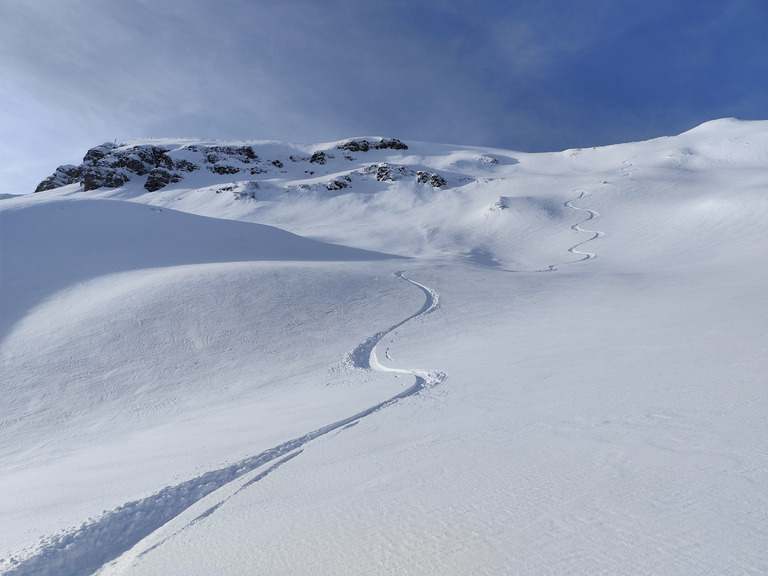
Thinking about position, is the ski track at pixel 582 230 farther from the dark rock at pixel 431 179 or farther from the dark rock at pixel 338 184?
the dark rock at pixel 338 184

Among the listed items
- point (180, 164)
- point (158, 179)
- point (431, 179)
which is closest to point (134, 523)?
point (431, 179)

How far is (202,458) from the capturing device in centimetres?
411

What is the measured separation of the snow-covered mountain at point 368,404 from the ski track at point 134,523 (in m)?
0.02

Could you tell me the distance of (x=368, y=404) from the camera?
511cm

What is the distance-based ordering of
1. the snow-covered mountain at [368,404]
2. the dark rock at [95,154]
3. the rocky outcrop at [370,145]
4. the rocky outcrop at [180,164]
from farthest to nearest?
the rocky outcrop at [370,145]
the dark rock at [95,154]
the rocky outcrop at [180,164]
the snow-covered mountain at [368,404]

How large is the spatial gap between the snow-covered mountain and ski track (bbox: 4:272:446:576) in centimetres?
2

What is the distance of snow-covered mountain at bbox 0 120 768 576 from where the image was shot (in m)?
2.29

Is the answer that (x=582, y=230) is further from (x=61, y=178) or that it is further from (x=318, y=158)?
(x=61, y=178)

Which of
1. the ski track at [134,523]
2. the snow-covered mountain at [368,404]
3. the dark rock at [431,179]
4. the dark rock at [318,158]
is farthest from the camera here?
the dark rock at [318,158]

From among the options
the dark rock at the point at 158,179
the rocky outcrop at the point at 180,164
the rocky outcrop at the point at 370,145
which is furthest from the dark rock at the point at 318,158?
the dark rock at the point at 158,179

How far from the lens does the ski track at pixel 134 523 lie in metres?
2.70

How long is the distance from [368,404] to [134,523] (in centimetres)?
269

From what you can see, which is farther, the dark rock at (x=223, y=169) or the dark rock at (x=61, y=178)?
the dark rock at (x=61, y=178)

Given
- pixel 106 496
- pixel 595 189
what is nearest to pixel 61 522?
pixel 106 496
